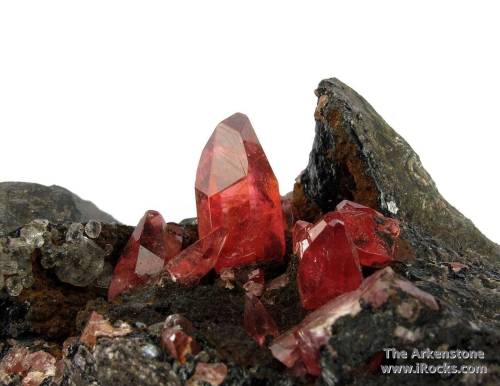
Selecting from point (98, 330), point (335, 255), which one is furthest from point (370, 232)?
point (98, 330)

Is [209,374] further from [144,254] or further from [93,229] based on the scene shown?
[93,229]

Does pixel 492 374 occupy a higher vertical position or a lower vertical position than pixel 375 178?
lower

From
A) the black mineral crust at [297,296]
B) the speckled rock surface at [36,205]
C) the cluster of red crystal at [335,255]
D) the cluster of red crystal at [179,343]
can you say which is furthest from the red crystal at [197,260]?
the speckled rock surface at [36,205]

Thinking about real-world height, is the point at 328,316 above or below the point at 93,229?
below

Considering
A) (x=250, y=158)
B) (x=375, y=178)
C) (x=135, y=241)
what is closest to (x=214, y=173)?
(x=250, y=158)

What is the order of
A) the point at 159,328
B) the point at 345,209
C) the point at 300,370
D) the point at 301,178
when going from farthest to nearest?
the point at 301,178
the point at 345,209
the point at 159,328
the point at 300,370

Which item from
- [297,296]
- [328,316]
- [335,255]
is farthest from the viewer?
[297,296]

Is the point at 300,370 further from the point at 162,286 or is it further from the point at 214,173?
the point at 214,173
